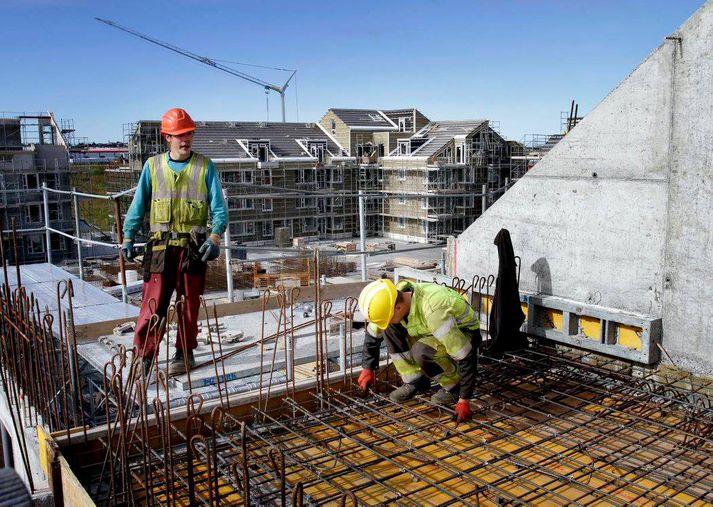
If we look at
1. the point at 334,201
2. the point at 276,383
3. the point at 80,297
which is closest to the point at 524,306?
the point at 276,383

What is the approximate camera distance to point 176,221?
5148 millimetres

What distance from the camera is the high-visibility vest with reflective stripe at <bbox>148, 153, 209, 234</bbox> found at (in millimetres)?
5102

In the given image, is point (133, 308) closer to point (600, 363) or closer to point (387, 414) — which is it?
point (387, 414)

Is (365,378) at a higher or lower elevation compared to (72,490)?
higher

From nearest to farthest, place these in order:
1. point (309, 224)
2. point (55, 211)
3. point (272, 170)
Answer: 1. point (55, 211)
2. point (272, 170)
3. point (309, 224)

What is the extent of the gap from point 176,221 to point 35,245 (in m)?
35.9

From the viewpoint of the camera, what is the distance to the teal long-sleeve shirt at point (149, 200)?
5168mm

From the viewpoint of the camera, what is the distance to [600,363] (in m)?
5.84

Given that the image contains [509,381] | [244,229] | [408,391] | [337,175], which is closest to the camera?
[408,391]

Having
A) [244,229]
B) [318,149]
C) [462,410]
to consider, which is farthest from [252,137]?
[462,410]

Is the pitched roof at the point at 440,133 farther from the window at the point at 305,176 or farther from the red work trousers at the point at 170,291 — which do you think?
the red work trousers at the point at 170,291

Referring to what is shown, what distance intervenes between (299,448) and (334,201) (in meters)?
46.9

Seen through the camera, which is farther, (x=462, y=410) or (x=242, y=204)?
(x=242, y=204)

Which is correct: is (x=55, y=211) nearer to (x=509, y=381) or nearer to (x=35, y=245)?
(x=35, y=245)
